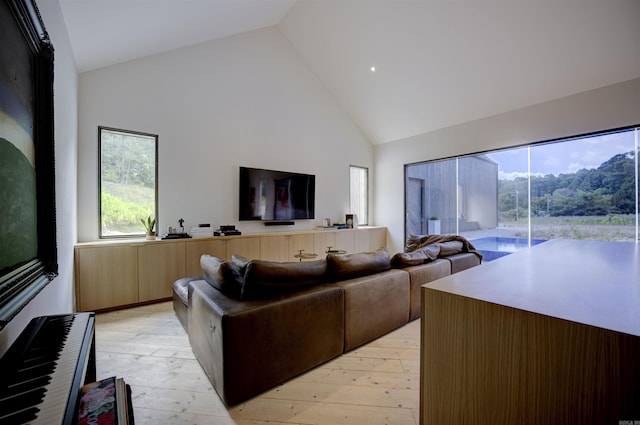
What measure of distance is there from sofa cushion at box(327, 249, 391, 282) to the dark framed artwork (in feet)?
5.63

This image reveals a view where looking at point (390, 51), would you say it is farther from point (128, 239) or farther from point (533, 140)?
point (128, 239)

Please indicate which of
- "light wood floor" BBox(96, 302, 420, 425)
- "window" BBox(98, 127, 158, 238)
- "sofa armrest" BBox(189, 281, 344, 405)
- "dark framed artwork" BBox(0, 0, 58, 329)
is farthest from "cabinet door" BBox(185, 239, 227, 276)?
"dark framed artwork" BBox(0, 0, 58, 329)

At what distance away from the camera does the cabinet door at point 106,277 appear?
2.92m

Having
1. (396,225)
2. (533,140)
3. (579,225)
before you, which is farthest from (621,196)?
(396,225)

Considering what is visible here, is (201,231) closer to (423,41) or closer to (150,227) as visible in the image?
(150,227)

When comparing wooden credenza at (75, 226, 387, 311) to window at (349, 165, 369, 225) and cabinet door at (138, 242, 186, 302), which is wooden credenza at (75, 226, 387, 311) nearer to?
cabinet door at (138, 242, 186, 302)

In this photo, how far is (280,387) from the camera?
177 cm

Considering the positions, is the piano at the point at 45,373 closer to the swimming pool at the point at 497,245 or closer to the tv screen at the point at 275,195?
the tv screen at the point at 275,195

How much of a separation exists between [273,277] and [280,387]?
0.74 meters

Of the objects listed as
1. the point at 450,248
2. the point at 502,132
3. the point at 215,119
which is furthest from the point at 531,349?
the point at 502,132

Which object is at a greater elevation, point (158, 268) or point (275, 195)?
point (275, 195)

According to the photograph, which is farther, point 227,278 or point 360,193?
point 360,193

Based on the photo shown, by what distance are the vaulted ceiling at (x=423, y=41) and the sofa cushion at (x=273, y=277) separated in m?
2.53

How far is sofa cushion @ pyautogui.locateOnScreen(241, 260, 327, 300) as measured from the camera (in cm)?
174
